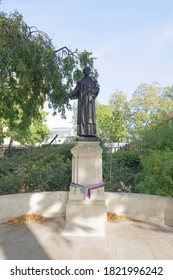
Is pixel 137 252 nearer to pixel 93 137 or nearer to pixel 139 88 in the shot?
pixel 93 137

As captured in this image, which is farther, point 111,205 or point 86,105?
point 111,205

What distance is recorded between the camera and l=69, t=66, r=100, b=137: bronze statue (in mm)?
5027

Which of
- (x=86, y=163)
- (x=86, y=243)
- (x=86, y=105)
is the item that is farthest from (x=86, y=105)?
(x=86, y=243)

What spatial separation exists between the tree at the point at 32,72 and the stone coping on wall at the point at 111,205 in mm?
2740

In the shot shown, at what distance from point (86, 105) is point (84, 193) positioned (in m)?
2.05

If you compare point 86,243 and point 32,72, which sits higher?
point 32,72

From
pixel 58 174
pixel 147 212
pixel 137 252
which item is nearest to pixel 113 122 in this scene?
pixel 58 174

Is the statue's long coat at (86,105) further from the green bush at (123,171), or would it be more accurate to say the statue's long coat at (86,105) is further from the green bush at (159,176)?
the green bush at (123,171)

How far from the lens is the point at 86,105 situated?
16.8ft

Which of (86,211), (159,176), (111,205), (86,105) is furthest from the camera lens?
(159,176)

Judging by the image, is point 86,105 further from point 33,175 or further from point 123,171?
point 123,171

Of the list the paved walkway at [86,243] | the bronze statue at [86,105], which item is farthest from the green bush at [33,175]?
the bronze statue at [86,105]

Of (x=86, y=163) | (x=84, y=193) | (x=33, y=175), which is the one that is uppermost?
(x=86, y=163)

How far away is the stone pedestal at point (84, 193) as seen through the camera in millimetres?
4641
